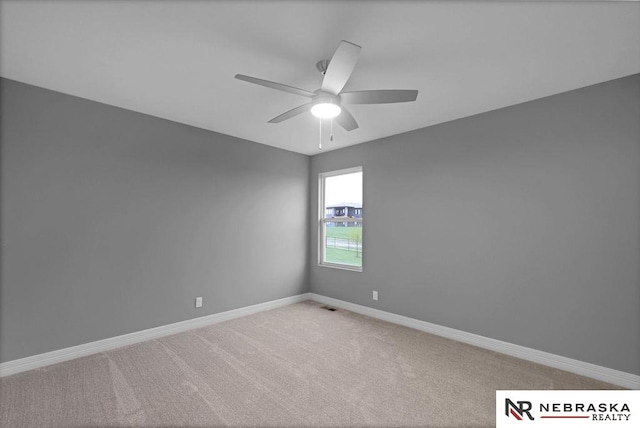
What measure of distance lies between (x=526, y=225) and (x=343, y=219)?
98.0 inches

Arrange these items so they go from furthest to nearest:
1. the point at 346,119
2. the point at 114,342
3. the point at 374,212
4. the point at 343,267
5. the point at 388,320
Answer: the point at 343,267 < the point at 374,212 < the point at 388,320 < the point at 114,342 < the point at 346,119

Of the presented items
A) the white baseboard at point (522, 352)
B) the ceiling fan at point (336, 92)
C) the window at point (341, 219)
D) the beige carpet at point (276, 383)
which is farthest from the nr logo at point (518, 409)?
the window at point (341, 219)

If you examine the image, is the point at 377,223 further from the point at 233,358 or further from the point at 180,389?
the point at 180,389

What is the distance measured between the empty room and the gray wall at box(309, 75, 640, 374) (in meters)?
0.02

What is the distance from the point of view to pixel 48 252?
2.66 m

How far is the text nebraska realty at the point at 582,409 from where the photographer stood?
6.24ft

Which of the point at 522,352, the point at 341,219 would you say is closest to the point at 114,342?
the point at 341,219

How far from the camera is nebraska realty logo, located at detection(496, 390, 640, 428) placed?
1840mm

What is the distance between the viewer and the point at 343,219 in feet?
15.4

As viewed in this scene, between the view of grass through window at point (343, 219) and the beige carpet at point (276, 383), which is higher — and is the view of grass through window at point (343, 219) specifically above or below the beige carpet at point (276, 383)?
above

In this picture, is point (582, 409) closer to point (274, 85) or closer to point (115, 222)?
point (274, 85)

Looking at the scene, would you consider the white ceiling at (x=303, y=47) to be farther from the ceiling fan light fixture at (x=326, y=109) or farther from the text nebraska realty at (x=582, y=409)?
the text nebraska realty at (x=582, y=409)

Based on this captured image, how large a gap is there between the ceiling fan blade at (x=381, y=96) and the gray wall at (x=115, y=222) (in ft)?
7.75

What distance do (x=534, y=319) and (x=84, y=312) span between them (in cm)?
447
